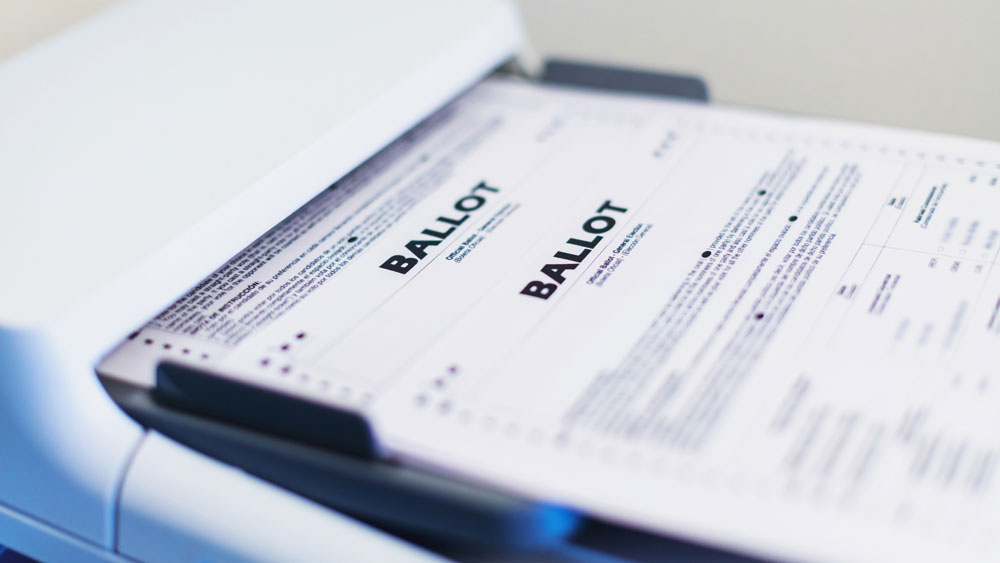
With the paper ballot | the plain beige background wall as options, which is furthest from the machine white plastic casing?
the plain beige background wall

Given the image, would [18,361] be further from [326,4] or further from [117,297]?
[326,4]

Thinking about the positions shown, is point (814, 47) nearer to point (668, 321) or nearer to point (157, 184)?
point (668, 321)

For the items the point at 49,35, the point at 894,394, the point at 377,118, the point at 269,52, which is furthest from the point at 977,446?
the point at 49,35

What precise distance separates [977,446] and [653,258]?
173mm

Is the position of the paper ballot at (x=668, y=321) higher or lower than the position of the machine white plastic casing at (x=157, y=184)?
lower

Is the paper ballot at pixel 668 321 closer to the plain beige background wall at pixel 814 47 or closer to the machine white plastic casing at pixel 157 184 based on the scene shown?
the machine white plastic casing at pixel 157 184

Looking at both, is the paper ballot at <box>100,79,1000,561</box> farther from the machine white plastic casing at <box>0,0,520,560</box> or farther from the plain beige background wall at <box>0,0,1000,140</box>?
the plain beige background wall at <box>0,0,1000,140</box>

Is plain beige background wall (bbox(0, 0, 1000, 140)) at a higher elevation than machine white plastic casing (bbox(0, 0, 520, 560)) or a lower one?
lower

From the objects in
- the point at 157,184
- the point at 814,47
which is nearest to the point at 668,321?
the point at 157,184

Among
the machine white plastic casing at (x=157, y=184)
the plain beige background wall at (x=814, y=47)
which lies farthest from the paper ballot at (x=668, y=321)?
the plain beige background wall at (x=814, y=47)

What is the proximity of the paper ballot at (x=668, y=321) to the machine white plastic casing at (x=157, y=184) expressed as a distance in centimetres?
4

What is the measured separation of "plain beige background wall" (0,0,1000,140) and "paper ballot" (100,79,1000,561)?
0.57ft

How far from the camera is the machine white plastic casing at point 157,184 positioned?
0.40 metres

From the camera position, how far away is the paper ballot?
35 centimetres
